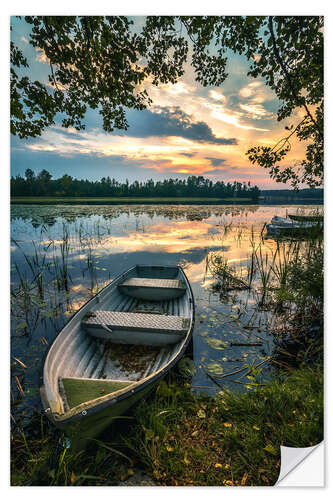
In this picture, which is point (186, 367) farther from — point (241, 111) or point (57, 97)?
point (57, 97)

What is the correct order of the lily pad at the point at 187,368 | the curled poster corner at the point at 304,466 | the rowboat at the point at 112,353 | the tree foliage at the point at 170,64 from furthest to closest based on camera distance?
the lily pad at the point at 187,368 < the tree foliage at the point at 170,64 < the curled poster corner at the point at 304,466 < the rowboat at the point at 112,353

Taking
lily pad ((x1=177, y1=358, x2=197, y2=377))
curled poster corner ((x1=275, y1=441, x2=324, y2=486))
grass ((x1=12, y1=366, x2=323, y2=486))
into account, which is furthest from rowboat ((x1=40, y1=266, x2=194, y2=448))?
curled poster corner ((x1=275, y1=441, x2=324, y2=486))

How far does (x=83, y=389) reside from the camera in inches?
71.0

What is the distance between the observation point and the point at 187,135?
14.1 feet

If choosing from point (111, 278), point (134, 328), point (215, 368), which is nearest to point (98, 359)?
point (134, 328)

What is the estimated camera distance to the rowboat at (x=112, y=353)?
150cm

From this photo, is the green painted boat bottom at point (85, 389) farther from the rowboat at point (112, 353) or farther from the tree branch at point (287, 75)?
the tree branch at point (287, 75)

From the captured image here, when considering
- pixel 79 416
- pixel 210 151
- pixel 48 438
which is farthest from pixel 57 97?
pixel 48 438

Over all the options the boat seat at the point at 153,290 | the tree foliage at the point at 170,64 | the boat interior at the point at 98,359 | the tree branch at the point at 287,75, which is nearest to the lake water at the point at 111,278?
the boat interior at the point at 98,359

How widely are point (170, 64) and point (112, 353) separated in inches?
181

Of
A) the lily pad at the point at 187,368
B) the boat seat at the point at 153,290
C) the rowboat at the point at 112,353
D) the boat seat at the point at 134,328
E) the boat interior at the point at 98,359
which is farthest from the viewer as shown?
the boat seat at the point at 153,290

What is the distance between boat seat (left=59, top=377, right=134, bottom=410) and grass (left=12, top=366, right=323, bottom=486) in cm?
26

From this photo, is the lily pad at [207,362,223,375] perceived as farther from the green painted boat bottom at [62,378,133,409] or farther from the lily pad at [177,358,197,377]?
the green painted boat bottom at [62,378,133,409]
